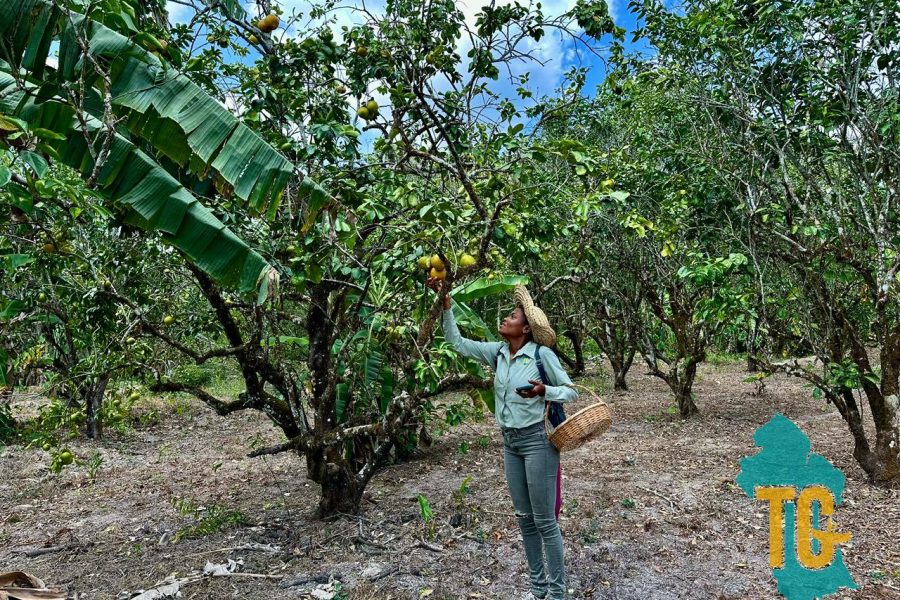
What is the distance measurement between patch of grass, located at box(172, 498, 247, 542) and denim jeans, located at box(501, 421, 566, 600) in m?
3.01

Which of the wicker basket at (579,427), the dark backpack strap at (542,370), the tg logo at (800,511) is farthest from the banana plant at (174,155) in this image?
the tg logo at (800,511)

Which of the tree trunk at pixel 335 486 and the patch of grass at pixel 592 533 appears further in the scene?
the tree trunk at pixel 335 486

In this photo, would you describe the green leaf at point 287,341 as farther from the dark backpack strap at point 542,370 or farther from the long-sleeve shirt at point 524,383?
the dark backpack strap at point 542,370

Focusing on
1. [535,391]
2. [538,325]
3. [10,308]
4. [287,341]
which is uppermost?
[10,308]

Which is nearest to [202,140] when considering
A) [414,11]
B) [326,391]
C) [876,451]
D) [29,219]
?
[29,219]

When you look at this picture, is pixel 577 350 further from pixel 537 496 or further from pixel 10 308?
pixel 10 308

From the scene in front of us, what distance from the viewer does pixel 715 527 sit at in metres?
4.95

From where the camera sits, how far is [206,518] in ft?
Result: 17.8

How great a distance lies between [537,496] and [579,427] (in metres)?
0.48

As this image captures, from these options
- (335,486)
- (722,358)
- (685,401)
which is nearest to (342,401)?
(335,486)

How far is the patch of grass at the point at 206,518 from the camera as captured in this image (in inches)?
202

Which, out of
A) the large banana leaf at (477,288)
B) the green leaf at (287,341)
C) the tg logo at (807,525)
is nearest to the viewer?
the tg logo at (807,525)

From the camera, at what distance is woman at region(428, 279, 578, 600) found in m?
3.38

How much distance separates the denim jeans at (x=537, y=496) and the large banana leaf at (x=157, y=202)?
197cm
